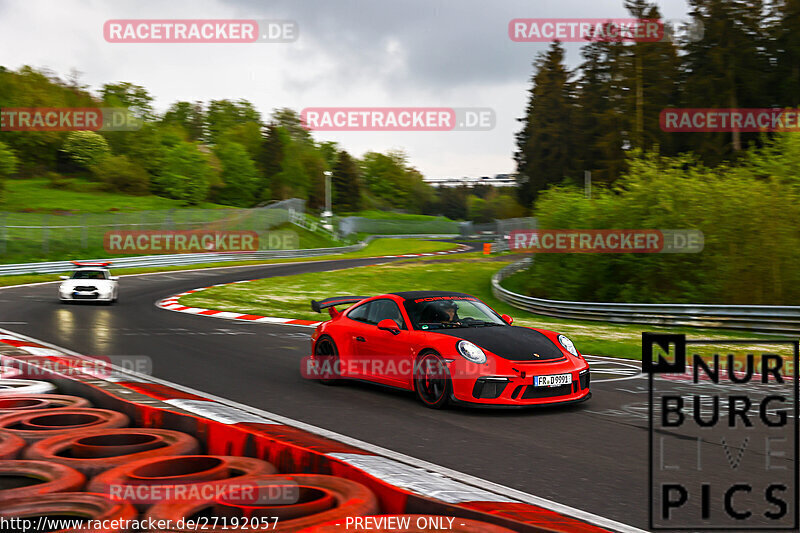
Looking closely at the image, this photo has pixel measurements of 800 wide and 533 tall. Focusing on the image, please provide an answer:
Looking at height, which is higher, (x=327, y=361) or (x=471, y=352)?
(x=471, y=352)

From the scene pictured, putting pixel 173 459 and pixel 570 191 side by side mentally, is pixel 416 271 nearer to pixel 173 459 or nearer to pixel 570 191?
pixel 570 191

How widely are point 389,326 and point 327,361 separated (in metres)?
1.38

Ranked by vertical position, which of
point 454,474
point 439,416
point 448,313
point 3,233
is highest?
point 3,233

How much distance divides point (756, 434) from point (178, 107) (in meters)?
146

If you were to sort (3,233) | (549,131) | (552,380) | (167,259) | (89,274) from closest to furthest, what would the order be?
(552,380)
(89,274)
(3,233)
(167,259)
(549,131)

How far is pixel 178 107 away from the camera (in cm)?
14175

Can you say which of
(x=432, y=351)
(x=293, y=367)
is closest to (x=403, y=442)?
(x=432, y=351)

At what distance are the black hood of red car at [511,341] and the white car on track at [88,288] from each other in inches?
692

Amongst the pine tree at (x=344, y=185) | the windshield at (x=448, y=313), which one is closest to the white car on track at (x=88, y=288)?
the windshield at (x=448, y=313)

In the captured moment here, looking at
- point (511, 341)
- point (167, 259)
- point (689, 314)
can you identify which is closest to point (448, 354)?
point (511, 341)

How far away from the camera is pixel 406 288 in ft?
108

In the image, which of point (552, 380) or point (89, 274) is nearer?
point (552, 380)

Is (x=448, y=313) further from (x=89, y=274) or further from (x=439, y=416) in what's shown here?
(x=89, y=274)

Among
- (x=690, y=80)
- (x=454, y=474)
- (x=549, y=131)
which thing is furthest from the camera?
(x=549, y=131)
